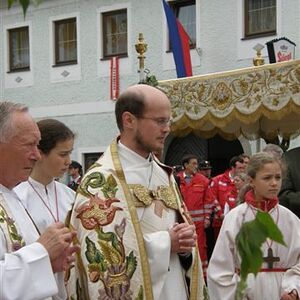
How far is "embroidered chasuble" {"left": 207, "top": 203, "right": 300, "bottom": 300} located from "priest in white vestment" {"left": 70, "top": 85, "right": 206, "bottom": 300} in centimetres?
84

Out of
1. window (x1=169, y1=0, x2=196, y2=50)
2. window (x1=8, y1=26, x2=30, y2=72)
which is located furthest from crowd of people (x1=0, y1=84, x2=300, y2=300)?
window (x1=8, y1=26, x2=30, y2=72)

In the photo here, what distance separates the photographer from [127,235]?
3.25 metres

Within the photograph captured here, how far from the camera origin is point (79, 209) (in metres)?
3.29

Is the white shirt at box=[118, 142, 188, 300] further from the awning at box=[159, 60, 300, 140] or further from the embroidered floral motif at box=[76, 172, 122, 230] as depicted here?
the awning at box=[159, 60, 300, 140]

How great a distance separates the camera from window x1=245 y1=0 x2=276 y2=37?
50.8 ft

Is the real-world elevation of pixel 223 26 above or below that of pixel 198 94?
above

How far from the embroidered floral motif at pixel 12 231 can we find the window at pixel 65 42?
16122 millimetres

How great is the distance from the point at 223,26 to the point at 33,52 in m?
5.74

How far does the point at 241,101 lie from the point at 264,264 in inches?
148

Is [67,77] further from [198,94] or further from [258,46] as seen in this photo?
[198,94]

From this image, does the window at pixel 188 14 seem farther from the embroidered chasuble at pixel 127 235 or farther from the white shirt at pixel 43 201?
the embroidered chasuble at pixel 127 235

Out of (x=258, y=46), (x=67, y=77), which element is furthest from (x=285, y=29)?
(x=67, y=77)

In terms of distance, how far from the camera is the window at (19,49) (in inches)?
773

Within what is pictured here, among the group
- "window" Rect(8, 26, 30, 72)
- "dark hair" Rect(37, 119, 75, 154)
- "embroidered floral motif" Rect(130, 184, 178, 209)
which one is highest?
"window" Rect(8, 26, 30, 72)
